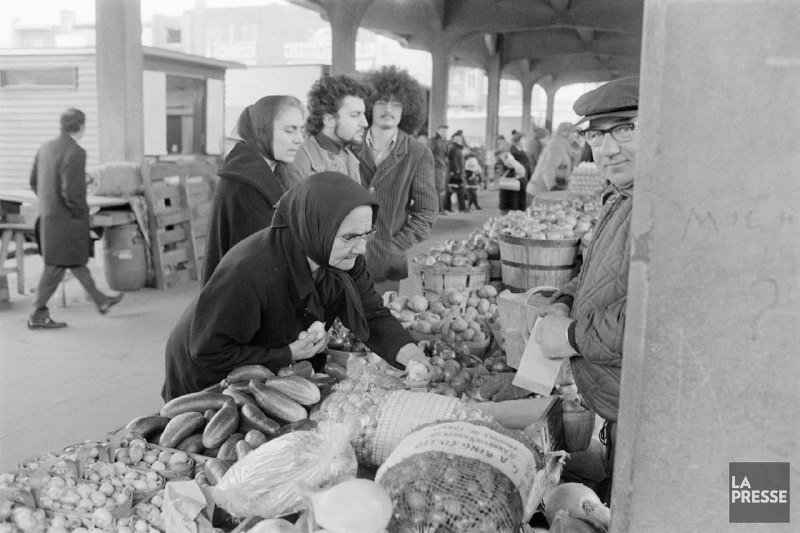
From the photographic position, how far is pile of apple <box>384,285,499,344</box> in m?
3.71

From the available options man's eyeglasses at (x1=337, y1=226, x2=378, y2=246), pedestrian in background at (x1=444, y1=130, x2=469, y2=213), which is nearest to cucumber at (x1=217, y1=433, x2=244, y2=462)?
man's eyeglasses at (x1=337, y1=226, x2=378, y2=246)

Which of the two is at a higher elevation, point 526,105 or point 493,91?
point 526,105

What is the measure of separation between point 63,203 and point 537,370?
19.4 feet

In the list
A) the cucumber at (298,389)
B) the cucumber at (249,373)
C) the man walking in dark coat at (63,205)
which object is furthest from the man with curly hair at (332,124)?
the man walking in dark coat at (63,205)

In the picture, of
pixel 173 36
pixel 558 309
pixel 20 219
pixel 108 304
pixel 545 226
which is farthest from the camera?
pixel 173 36

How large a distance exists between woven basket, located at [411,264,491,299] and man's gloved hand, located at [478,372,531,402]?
1923 millimetres

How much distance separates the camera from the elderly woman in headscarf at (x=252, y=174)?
11.2ft

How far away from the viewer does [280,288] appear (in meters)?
2.58

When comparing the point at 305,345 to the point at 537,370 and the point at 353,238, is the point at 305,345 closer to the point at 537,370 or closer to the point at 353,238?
the point at 353,238

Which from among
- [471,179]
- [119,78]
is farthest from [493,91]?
[119,78]

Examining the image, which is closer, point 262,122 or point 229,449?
point 229,449

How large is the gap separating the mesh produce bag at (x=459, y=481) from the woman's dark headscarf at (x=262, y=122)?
2123mm

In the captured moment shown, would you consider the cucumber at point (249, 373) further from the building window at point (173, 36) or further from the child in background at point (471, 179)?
the building window at point (173, 36)

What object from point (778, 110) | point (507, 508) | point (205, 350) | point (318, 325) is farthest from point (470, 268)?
point (778, 110)
